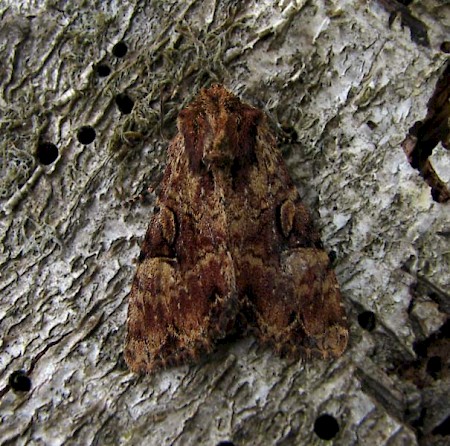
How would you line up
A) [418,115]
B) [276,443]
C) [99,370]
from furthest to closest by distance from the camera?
[418,115] < [99,370] < [276,443]

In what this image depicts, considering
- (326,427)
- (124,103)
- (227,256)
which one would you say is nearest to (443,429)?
(326,427)

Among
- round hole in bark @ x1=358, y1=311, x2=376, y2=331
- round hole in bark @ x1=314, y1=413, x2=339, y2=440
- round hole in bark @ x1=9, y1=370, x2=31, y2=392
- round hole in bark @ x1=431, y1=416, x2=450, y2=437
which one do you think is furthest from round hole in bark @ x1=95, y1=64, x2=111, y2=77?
round hole in bark @ x1=431, y1=416, x2=450, y2=437

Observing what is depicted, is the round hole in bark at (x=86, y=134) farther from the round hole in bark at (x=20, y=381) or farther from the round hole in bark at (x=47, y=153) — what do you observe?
the round hole in bark at (x=20, y=381)

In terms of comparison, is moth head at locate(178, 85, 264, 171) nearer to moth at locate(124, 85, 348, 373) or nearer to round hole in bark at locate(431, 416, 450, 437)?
moth at locate(124, 85, 348, 373)

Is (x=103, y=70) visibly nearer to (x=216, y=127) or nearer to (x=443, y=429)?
(x=216, y=127)

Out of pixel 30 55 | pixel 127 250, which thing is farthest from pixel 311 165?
pixel 30 55

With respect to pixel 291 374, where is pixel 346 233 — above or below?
above

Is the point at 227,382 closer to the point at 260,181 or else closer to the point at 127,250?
the point at 127,250
